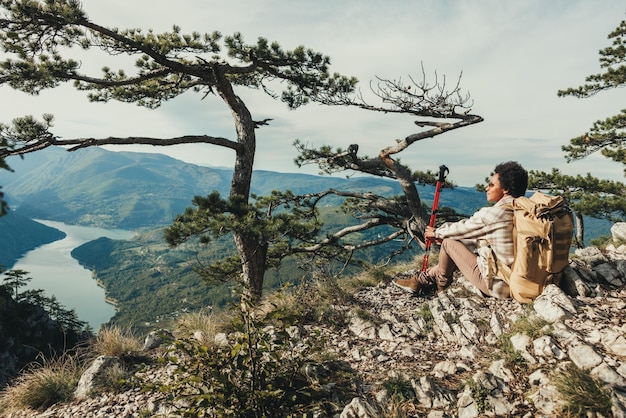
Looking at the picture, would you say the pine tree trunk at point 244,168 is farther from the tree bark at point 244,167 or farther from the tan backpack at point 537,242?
the tan backpack at point 537,242

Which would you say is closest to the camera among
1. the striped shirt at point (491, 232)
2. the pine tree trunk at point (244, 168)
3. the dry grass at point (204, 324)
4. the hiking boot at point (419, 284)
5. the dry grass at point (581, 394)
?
the dry grass at point (581, 394)

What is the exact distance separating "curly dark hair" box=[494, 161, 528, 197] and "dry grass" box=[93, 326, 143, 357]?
652 centimetres

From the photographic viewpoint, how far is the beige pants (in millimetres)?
4973

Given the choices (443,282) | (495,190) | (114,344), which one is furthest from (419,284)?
(114,344)

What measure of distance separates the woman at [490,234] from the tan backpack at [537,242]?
0.12 metres

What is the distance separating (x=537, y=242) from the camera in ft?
13.7

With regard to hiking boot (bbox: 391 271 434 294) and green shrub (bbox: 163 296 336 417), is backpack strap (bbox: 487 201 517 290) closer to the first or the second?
hiking boot (bbox: 391 271 434 294)

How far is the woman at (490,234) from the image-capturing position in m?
4.59

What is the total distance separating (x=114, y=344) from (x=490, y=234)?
242 inches

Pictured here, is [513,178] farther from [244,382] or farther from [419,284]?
[244,382]

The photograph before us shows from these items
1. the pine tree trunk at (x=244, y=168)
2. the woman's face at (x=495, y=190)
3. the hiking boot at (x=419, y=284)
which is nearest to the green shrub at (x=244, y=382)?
the hiking boot at (x=419, y=284)

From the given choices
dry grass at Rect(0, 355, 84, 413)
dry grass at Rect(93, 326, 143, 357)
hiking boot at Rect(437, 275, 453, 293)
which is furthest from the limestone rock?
hiking boot at Rect(437, 275, 453, 293)

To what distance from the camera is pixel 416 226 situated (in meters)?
10.4

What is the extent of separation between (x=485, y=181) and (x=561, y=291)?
10.6 m
